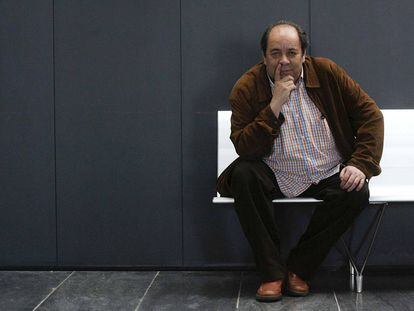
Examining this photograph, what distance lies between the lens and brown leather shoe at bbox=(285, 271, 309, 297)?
2.75m

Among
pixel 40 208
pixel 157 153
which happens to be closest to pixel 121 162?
pixel 157 153

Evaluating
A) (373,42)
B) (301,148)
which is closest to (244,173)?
(301,148)

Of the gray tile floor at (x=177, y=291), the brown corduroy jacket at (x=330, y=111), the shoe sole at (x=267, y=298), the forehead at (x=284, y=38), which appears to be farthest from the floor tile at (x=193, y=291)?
the forehead at (x=284, y=38)

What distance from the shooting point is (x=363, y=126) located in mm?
2818

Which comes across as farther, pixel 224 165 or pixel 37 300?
pixel 224 165

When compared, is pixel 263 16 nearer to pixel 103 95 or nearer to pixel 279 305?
pixel 103 95

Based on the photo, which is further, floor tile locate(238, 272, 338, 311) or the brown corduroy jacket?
the brown corduroy jacket

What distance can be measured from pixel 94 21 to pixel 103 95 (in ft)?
1.33

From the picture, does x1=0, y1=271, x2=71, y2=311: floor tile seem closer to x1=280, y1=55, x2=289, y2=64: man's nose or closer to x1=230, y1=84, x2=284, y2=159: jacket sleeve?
x1=230, y1=84, x2=284, y2=159: jacket sleeve

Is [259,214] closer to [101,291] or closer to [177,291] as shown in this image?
[177,291]

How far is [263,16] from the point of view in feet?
10.6

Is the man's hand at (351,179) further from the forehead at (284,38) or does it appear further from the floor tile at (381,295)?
the forehead at (284,38)

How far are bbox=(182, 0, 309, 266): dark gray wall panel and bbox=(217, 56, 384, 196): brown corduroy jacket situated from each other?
370 mm

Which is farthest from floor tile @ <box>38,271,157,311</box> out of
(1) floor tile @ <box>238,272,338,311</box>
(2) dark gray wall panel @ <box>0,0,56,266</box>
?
(1) floor tile @ <box>238,272,338,311</box>
